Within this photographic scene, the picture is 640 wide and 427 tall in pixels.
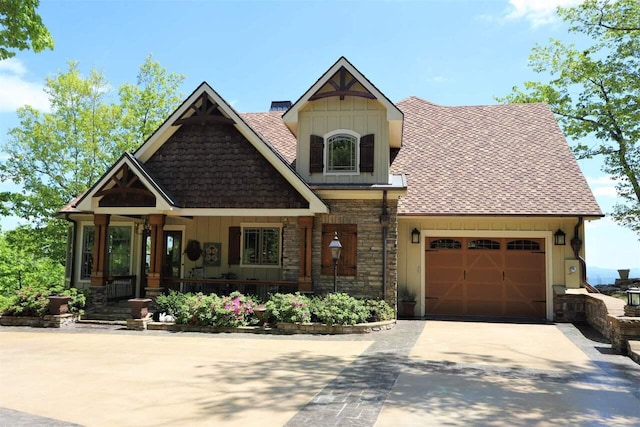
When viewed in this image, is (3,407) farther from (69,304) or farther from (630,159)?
(630,159)

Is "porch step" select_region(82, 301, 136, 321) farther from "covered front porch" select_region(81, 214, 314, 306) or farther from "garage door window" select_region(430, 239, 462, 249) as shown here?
"garage door window" select_region(430, 239, 462, 249)

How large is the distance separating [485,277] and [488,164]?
405 centimetres

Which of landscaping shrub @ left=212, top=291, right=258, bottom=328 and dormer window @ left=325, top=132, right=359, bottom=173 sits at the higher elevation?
dormer window @ left=325, top=132, right=359, bottom=173

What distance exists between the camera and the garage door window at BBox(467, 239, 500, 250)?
15438 mm

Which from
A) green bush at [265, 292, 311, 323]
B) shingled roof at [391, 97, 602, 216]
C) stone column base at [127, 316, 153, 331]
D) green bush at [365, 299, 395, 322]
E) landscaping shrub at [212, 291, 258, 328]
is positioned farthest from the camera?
shingled roof at [391, 97, 602, 216]

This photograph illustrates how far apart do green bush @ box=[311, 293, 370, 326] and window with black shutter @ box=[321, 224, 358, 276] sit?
1.62 metres

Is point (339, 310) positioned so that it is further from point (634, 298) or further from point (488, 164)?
point (488, 164)

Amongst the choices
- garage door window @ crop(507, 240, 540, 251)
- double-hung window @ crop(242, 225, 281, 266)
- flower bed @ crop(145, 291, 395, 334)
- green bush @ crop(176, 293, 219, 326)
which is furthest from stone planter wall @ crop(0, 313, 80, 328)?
garage door window @ crop(507, 240, 540, 251)

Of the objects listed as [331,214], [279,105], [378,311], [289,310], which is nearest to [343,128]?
[331,214]

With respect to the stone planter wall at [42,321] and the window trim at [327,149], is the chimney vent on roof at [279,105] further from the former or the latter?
the stone planter wall at [42,321]

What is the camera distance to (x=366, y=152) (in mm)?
14367

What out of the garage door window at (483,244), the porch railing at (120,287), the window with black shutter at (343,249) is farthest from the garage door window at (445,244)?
the porch railing at (120,287)

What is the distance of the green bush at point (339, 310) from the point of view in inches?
461

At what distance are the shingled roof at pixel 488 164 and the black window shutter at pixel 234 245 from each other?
17.4 ft
